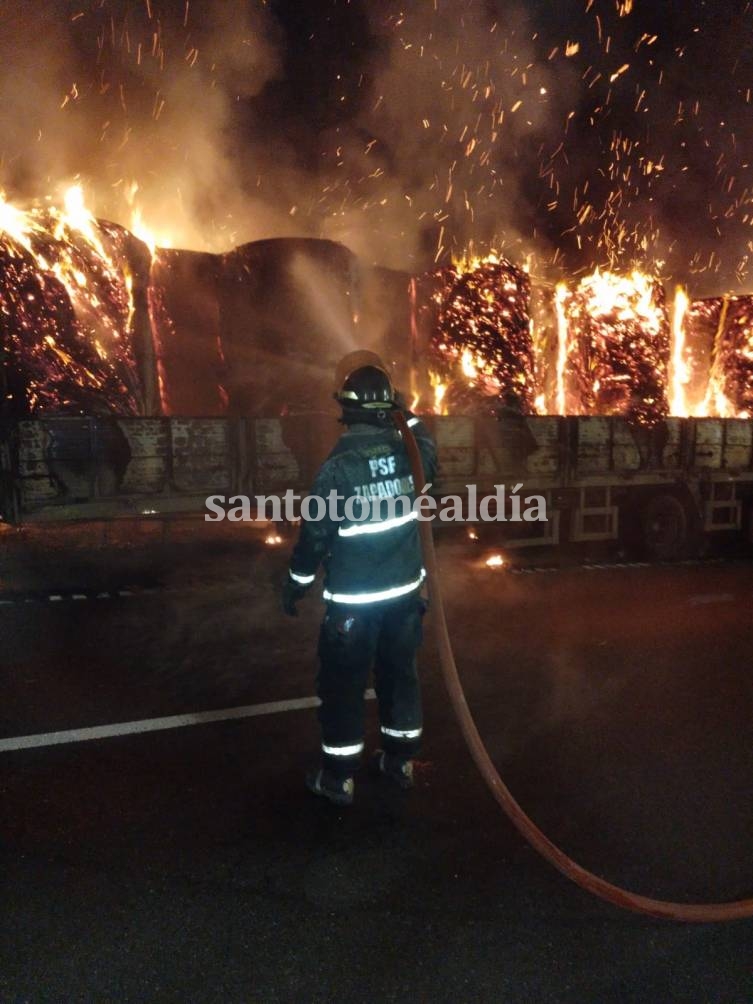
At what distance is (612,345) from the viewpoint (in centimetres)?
1645

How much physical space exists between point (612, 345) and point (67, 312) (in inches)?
453

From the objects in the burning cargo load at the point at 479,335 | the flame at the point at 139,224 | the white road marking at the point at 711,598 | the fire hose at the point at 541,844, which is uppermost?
the flame at the point at 139,224

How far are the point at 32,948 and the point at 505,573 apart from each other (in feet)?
23.2

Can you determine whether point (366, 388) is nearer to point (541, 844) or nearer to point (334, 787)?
point (334, 787)

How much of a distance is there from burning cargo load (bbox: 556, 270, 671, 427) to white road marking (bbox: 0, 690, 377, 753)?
1277cm

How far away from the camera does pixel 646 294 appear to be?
1678 cm

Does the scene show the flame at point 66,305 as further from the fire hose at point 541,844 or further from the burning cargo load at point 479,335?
the fire hose at point 541,844

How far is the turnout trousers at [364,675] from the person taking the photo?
3291mm

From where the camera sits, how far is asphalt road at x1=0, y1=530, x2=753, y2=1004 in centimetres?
231

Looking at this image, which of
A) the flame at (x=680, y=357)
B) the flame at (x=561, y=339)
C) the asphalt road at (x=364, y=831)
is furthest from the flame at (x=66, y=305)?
the flame at (x=680, y=357)

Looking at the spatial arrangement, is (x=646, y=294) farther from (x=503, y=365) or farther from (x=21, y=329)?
(x=21, y=329)

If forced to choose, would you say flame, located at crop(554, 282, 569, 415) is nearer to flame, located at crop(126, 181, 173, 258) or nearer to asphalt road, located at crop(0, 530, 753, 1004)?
flame, located at crop(126, 181, 173, 258)

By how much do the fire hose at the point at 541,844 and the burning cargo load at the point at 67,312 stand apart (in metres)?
6.09

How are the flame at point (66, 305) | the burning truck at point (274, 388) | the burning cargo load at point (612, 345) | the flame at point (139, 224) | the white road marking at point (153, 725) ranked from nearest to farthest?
1. the white road marking at point (153, 725)
2. the burning truck at point (274, 388)
3. the flame at point (66, 305)
4. the flame at point (139, 224)
5. the burning cargo load at point (612, 345)
